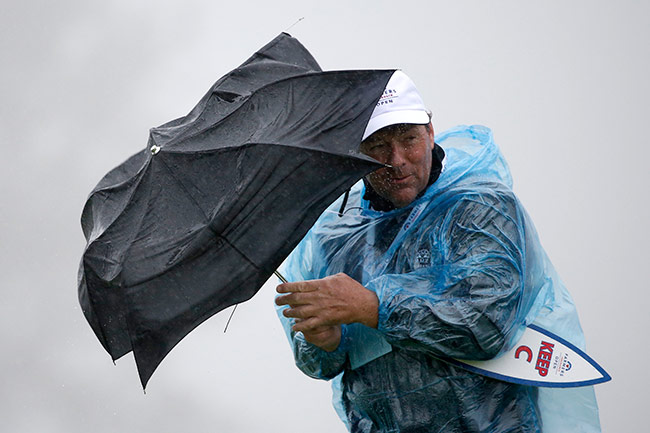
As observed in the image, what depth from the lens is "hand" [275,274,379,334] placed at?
1598 mm

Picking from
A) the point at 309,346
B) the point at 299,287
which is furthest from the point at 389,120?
the point at 309,346

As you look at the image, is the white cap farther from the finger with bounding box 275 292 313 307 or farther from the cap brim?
the finger with bounding box 275 292 313 307

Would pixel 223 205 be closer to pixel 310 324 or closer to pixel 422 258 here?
pixel 310 324

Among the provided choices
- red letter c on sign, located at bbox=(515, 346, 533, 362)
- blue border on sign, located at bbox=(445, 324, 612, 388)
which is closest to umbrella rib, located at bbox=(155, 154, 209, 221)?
blue border on sign, located at bbox=(445, 324, 612, 388)

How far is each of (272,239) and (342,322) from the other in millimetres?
249

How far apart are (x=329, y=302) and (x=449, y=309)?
23 cm

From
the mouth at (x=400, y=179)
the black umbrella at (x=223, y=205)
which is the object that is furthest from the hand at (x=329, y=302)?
the mouth at (x=400, y=179)

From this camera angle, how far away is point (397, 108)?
5.77ft

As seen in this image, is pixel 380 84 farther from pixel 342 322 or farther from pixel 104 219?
pixel 104 219

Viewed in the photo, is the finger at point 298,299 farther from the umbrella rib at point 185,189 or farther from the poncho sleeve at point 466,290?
the umbrella rib at point 185,189

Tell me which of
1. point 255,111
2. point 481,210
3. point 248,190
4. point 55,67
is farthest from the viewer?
point 55,67

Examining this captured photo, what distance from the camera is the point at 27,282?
139 inches

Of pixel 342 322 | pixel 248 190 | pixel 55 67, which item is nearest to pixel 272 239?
pixel 248 190

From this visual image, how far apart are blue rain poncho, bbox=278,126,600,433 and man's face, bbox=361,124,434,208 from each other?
0.04m
